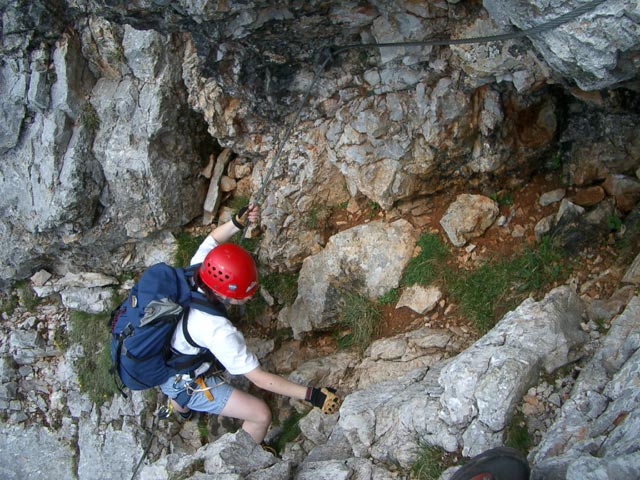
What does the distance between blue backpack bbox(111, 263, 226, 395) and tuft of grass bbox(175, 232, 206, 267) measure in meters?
2.07

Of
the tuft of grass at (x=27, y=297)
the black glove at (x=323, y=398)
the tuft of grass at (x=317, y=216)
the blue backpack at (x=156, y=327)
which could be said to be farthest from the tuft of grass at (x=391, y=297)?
the tuft of grass at (x=27, y=297)

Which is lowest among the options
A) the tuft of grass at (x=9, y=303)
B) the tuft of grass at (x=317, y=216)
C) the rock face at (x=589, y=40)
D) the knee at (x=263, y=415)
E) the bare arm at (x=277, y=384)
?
the tuft of grass at (x=9, y=303)

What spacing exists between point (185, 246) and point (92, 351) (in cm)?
229

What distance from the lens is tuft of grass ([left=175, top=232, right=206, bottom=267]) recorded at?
885 cm

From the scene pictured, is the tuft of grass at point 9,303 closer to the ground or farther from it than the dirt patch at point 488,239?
closer to the ground

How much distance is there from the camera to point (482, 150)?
716 cm

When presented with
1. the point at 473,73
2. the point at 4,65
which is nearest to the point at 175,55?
the point at 4,65

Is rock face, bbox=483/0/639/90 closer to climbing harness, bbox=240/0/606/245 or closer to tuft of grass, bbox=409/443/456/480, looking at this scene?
climbing harness, bbox=240/0/606/245

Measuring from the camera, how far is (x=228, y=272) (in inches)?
246

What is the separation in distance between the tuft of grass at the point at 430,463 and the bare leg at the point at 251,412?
7.42 ft

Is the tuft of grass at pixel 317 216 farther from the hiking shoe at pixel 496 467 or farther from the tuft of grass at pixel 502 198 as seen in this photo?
the hiking shoe at pixel 496 467

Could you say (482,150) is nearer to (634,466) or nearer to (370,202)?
(370,202)

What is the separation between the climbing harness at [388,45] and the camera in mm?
4375

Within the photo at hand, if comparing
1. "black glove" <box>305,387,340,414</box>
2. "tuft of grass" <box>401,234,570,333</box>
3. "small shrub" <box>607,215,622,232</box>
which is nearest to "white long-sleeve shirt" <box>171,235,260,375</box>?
"black glove" <box>305,387,340,414</box>
